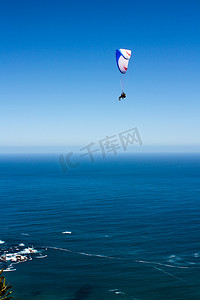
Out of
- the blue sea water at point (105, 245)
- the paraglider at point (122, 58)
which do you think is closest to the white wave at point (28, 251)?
the blue sea water at point (105, 245)

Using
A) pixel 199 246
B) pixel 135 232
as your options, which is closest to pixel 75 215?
pixel 135 232

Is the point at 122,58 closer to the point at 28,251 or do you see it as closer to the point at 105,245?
the point at 105,245

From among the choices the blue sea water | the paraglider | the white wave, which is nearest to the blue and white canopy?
the paraglider

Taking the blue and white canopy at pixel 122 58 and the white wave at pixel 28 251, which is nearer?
the blue and white canopy at pixel 122 58

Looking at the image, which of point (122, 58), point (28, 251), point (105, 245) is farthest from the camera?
point (105, 245)

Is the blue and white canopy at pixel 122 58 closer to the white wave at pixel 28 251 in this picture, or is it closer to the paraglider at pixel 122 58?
the paraglider at pixel 122 58

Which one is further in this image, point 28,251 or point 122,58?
point 28,251

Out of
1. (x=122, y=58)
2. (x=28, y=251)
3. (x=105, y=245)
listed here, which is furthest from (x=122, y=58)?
(x=28, y=251)

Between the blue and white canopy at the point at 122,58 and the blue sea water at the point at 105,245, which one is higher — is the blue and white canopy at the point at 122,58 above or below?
above

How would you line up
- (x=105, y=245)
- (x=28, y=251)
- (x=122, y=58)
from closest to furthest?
(x=122, y=58) < (x=28, y=251) < (x=105, y=245)
